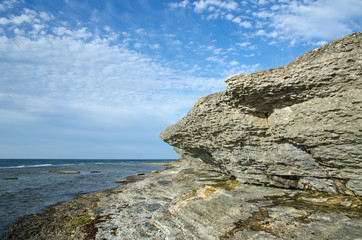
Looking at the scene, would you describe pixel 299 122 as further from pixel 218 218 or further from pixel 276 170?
pixel 218 218

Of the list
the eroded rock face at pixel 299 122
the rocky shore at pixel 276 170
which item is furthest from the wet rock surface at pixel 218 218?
the eroded rock face at pixel 299 122

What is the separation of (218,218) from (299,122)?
6302 mm

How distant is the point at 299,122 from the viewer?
10320 mm

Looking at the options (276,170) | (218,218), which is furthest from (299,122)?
(218,218)

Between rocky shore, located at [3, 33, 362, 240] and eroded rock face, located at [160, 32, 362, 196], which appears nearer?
rocky shore, located at [3, 33, 362, 240]

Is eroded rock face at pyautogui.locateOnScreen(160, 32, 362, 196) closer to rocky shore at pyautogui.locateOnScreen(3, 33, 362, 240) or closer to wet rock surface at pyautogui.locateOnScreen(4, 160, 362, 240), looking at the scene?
rocky shore at pyautogui.locateOnScreen(3, 33, 362, 240)

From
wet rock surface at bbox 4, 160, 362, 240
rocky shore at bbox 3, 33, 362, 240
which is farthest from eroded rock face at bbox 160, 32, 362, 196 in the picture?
wet rock surface at bbox 4, 160, 362, 240

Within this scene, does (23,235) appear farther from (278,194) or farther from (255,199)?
(278,194)

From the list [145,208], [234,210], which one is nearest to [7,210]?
[145,208]

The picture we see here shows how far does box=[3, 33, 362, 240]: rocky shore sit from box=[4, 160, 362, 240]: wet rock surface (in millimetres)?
42

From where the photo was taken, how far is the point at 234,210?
31.6ft

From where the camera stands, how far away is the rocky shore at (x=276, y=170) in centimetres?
814

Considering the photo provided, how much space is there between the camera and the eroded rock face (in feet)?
28.0

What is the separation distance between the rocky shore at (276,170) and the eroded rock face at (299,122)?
0.14 ft
